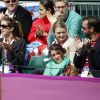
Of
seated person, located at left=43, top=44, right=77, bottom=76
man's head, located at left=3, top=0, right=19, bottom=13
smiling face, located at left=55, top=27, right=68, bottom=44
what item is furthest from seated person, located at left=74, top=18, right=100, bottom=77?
man's head, located at left=3, top=0, right=19, bottom=13

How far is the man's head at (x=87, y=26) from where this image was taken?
7.75 metres

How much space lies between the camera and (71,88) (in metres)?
7.49

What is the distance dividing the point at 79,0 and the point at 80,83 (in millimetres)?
2613

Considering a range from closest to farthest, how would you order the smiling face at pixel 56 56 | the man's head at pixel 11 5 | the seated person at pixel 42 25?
the smiling face at pixel 56 56
the seated person at pixel 42 25
the man's head at pixel 11 5

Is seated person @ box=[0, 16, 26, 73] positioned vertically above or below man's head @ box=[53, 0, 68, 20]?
below

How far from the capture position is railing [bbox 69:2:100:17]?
9273mm

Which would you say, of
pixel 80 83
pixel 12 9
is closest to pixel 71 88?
pixel 80 83

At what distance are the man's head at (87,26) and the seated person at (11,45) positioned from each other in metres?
1.04

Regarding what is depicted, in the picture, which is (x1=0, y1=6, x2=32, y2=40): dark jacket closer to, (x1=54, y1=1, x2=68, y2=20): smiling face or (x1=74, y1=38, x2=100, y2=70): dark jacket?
(x1=54, y1=1, x2=68, y2=20): smiling face

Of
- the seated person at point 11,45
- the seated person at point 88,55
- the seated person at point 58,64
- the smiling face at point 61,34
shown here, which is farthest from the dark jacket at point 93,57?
the seated person at point 11,45

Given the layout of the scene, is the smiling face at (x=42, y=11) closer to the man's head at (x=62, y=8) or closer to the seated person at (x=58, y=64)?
the man's head at (x=62, y=8)

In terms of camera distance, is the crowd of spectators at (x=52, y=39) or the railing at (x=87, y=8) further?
the railing at (x=87, y=8)

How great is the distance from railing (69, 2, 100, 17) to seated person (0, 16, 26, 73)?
147cm

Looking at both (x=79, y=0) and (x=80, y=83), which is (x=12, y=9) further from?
(x=80, y=83)
